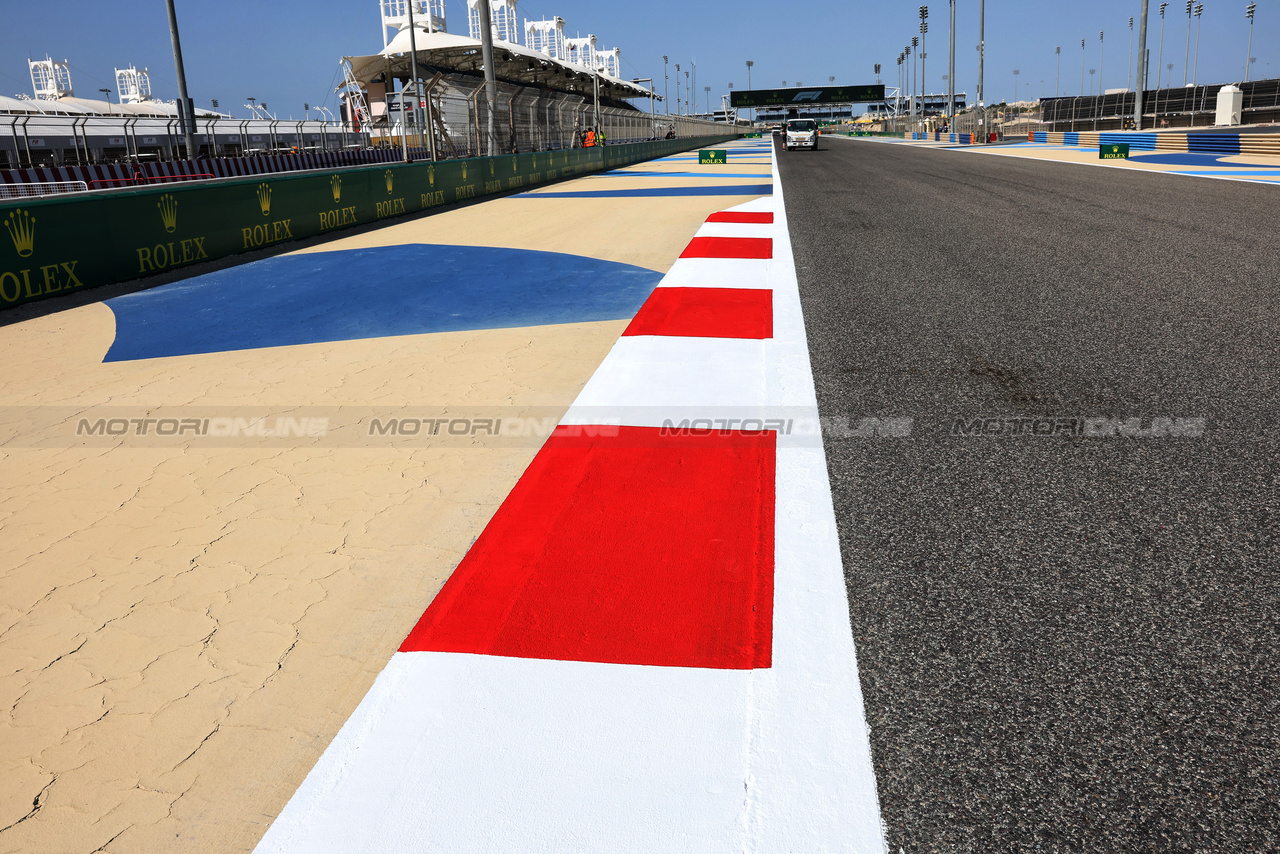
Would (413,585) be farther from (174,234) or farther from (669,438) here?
(174,234)

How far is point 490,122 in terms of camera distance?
24.1 meters

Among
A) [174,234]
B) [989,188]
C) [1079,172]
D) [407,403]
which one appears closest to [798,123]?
[1079,172]

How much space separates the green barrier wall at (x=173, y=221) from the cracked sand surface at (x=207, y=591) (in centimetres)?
393

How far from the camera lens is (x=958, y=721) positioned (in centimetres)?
207

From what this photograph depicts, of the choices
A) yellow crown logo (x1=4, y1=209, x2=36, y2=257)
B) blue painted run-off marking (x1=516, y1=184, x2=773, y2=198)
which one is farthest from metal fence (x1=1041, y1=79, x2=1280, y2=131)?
yellow crown logo (x1=4, y1=209, x2=36, y2=257)

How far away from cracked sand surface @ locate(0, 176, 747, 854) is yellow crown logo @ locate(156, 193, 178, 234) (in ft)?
18.3

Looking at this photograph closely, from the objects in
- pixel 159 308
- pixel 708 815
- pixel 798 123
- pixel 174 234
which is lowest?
pixel 708 815

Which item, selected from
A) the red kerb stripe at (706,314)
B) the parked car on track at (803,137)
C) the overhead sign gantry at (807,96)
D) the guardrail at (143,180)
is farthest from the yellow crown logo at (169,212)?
the overhead sign gantry at (807,96)

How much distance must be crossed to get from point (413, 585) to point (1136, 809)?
2.14 meters

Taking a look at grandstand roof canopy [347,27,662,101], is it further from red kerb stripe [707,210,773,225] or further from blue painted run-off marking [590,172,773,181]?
red kerb stripe [707,210,773,225]

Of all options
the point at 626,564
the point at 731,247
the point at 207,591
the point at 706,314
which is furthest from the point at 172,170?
the point at 626,564

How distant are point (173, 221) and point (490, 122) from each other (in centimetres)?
1478

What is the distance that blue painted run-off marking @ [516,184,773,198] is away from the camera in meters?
19.9

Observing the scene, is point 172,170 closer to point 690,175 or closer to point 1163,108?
point 690,175
